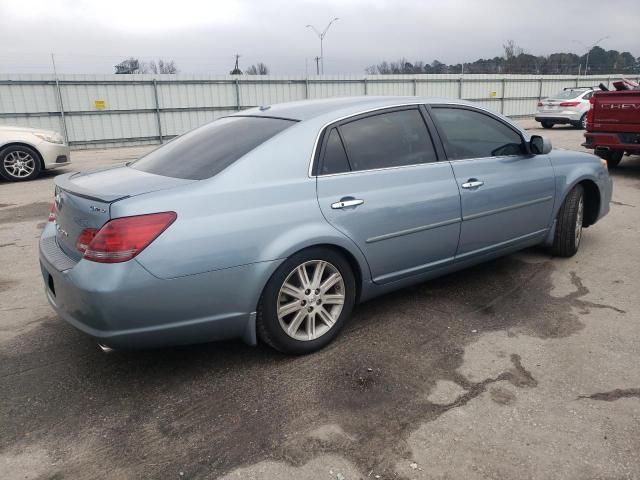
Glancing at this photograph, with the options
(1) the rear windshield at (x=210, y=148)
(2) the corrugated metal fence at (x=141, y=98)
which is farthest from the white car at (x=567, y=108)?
(1) the rear windshield at (x=210, y=148)

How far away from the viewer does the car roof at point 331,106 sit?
3.50 m

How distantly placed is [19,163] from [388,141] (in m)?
9.03

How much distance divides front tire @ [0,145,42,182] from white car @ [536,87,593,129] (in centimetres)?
1721

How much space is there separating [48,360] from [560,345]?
3.17 metres

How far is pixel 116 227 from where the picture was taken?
2633mm

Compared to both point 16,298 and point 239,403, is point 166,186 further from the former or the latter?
point 16,298

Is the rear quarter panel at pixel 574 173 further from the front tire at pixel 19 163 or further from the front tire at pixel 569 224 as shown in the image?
the front tire at pixel 19 163

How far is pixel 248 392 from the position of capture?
9.57ft

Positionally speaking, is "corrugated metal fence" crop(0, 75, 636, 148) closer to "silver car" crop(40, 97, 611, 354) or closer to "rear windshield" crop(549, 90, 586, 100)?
"rear windshield" crop(549, 90, 586, 100)

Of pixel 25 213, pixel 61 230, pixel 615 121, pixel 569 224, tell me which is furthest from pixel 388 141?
pixel 615 121

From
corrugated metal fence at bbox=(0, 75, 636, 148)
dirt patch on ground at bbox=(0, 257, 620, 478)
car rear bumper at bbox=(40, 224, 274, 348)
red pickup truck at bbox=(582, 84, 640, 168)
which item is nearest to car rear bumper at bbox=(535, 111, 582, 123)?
corrugated metal fence at bbox=(0, 75, 636, 148)

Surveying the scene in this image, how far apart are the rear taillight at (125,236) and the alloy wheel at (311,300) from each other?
776 mm

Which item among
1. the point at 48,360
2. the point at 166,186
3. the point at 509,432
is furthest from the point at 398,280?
the point at 48,360

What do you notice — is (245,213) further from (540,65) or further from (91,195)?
(540,65)
